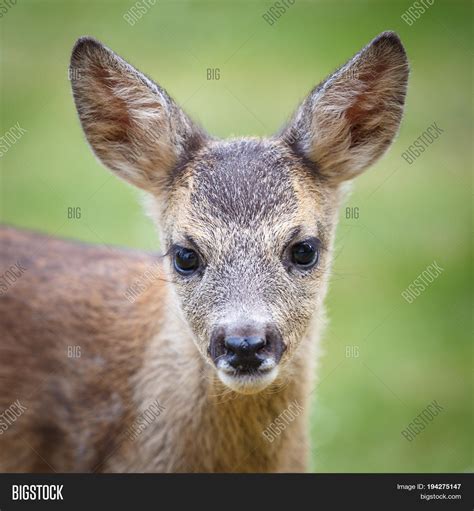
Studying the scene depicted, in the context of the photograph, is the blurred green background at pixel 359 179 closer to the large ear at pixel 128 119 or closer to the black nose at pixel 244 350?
the large ear at pixel 128 119

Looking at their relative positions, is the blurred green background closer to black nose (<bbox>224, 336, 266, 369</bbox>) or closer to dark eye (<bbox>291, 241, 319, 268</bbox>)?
dark eye (<bbox>291, 241, 319, 268</bbox>)

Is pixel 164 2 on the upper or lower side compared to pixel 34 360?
upper

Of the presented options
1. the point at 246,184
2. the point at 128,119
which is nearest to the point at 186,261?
the point at 246,184

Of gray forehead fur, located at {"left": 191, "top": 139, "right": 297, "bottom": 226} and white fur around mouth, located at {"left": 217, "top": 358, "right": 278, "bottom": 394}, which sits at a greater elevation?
gray forehead fur, located at {"left": 191, "top": 139, "right": 297, "bottom": 226}

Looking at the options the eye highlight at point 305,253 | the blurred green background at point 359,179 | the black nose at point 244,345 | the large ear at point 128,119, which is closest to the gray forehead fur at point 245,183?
the eye highlight at point 305,253

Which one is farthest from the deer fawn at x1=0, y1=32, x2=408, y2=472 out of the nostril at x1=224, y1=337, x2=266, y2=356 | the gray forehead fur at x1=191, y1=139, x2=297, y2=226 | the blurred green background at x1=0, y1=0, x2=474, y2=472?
the blurred green background at x1=0, y1=0, x2=474, y2=472

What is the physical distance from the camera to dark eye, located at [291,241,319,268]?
6.33 meters

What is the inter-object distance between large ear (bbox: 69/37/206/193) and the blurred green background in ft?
12.1

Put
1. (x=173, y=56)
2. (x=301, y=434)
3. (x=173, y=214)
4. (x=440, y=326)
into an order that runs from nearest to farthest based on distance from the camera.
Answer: (x=173, y=214)
(x=301, y=434)
(x=440, y=326)
(x=173, y=56)

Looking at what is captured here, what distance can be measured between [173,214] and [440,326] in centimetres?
536

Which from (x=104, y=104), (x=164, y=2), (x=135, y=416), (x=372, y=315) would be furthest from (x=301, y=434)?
(x=164, y=2)

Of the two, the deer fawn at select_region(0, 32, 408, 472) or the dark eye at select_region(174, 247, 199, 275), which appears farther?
the dark eye at select_region(174, 247, 199, 275)

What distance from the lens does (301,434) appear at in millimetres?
7191

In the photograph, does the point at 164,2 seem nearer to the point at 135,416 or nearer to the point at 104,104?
the point at 104,104
